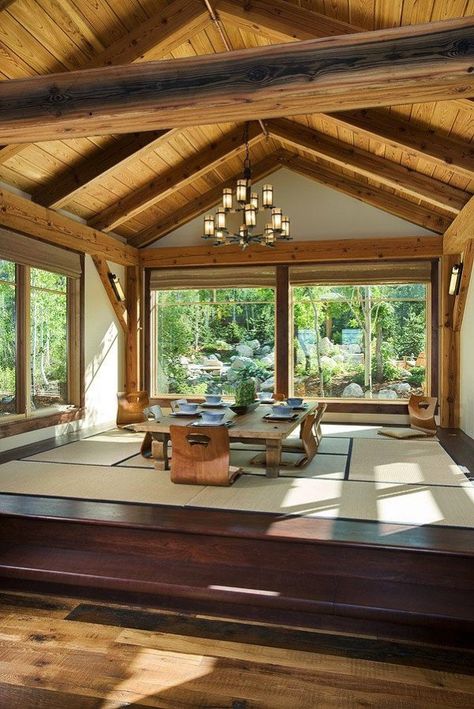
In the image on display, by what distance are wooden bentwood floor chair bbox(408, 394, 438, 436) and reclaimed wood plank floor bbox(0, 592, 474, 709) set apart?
4491 mm

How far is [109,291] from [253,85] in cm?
529

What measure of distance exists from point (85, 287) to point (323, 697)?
603cm

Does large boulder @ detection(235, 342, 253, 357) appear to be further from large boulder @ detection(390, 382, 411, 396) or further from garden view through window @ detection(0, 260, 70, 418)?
garden view through window @ detection(0, 260, 70, 418)

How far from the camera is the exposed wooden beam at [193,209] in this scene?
7848 millimetres

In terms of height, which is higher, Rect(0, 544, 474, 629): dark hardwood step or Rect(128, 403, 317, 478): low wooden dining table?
Rect(128, 403, 317, 478): low wooden dining table

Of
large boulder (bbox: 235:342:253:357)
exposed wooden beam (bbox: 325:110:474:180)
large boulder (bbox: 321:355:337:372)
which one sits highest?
exposed wooden beam (bbox: 325:110:474:180)

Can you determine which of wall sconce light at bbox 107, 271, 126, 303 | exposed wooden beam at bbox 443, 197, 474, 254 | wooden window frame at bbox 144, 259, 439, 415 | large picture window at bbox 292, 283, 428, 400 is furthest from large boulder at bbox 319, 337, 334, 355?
wall sconce light at bbox 107, 271, 126, 303

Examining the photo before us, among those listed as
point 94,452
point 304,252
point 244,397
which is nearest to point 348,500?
point 244,397

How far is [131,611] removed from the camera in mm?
2732

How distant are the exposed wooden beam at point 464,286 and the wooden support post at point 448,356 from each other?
0.16 metres

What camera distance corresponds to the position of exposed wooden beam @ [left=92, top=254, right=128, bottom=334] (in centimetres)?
744

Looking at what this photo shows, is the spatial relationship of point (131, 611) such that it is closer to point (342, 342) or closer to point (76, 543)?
point (76, 543)

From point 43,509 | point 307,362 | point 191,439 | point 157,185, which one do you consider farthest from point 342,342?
point 43,509

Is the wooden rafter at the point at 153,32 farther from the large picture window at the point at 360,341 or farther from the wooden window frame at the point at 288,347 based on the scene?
the large picture window at the point at 360,341
